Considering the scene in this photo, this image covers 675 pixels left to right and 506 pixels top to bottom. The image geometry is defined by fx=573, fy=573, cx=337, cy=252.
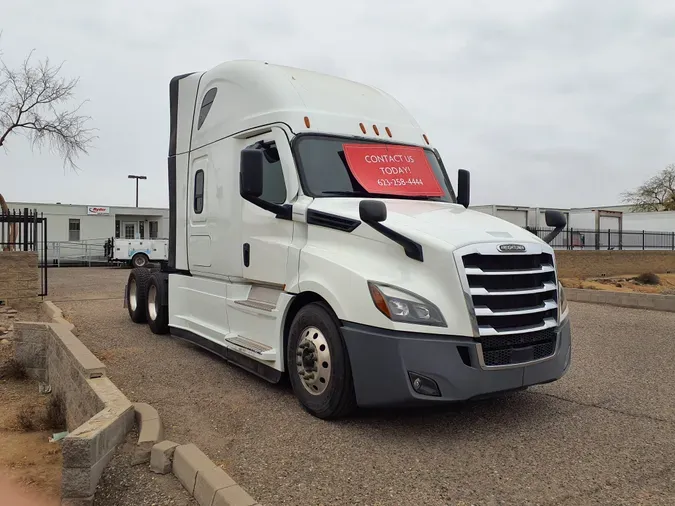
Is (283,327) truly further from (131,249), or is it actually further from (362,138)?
(131,249)

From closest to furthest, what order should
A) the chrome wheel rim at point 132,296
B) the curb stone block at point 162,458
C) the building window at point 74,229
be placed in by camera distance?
the curb stone block at point 162,458
the chrome wheel rim at point 132,296
the building window at point 74,229

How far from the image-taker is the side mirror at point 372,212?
4.31 metres

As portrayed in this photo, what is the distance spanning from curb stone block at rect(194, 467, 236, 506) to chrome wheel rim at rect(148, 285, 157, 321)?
18.8 ft

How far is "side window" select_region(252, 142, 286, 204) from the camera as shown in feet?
18.0

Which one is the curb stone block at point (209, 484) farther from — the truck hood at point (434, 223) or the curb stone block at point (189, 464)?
the truck hood at point (434, 223)

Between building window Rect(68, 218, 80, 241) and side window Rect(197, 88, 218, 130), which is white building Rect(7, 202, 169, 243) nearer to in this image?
building window Rect(68, 218, 80, 241)

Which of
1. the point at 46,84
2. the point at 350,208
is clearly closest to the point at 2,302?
the point at 350,208

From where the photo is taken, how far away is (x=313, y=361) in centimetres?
477

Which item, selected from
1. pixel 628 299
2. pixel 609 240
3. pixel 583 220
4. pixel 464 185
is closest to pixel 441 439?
pixel 464 185

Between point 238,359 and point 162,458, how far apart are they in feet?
7.48

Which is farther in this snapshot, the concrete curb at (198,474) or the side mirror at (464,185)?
the side mirror at (464,185)

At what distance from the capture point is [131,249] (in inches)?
1211

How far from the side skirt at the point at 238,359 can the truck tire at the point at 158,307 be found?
1.06 metres

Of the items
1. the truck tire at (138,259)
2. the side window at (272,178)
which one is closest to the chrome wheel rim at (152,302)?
the side window at (272,178)
